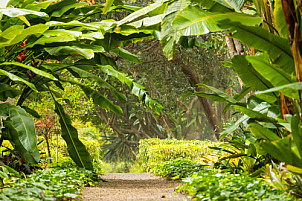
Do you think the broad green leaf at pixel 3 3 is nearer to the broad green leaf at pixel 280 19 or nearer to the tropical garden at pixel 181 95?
the tropical garden at pixel 181 95

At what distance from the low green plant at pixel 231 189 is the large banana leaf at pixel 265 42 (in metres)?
1.30

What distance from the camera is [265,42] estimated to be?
369cm

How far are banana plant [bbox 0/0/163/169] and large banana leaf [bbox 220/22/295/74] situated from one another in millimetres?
2608

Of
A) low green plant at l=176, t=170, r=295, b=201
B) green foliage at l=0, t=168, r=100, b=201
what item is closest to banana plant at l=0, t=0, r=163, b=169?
green foliage at l=0, t=168, r=100, b=201

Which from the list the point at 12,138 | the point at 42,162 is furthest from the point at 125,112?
the point at 12,138

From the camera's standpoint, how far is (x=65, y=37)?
5.58 metres

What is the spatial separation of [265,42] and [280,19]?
1.26 feet

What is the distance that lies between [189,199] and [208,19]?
2.11 m

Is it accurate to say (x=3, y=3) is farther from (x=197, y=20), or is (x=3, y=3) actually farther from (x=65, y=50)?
(x=197, y=20)

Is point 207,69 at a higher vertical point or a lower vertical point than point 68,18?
lower

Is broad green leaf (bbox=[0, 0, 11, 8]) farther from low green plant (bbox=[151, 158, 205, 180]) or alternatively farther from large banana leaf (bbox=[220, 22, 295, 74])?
low green plant (bbox=[151, 158, 205, 180])

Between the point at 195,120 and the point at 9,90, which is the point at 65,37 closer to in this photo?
the point at 9,90

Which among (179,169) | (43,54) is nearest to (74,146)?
(43,54)

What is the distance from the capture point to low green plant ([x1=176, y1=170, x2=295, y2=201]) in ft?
10.5
